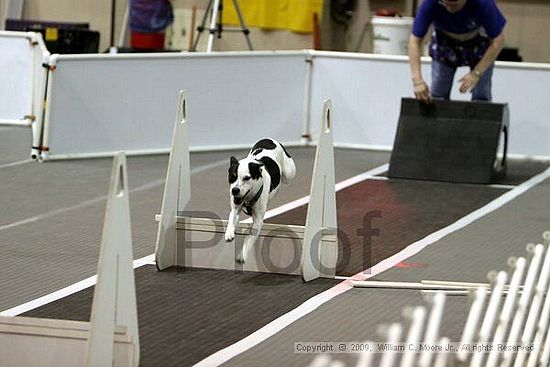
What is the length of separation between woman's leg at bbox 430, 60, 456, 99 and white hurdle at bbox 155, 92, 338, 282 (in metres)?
3.45

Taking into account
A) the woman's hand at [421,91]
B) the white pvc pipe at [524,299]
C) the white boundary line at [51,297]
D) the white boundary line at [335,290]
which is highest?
the woman's hand at [421,91]

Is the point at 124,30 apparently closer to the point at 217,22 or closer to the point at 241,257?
the point at 217,22

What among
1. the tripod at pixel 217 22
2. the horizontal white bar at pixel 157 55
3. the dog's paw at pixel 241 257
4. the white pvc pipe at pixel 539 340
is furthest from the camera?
the tripod at pixel 217 22

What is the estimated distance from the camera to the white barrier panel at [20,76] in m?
11.3

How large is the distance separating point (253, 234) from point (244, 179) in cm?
32

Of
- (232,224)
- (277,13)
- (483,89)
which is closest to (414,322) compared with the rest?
(232,224)

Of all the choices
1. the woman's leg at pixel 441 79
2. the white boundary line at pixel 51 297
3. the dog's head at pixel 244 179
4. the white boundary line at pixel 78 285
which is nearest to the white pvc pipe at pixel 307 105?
the woman's leg at pixel 441 79

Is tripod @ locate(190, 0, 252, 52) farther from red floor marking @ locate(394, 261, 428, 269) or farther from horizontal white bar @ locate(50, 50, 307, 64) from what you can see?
red floor marking @ locate(394, 261, 428, 269)

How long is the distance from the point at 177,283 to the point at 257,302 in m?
0.52

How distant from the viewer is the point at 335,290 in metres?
6.22

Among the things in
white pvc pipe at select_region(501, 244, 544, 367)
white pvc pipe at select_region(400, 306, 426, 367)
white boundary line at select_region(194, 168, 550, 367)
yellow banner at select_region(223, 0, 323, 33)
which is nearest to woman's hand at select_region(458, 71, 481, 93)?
white boundary line at select_region(194, 168, 550, 367)

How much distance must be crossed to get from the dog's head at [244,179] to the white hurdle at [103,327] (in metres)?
1.61

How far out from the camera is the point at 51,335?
4.60m

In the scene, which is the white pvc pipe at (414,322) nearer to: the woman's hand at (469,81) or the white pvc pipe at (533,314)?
the white pvc pipe at (533,314)
